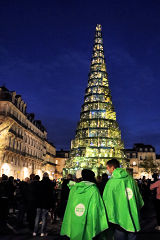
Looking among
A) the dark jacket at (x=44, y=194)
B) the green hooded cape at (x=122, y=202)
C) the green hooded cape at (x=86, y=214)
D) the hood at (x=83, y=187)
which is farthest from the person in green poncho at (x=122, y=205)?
the dark jacket at (x=44, y=194)

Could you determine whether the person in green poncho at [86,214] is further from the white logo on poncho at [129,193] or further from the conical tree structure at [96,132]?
the conical tree structure at [96,132]

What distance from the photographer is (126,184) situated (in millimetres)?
4148

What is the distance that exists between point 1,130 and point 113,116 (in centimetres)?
1380

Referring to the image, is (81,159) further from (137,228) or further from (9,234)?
(137,228)

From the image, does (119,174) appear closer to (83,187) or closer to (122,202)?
(122,202)

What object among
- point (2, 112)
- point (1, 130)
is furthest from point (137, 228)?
point (2, 112)

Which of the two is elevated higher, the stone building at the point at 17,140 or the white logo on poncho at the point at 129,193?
the stone building at the point at 17,140

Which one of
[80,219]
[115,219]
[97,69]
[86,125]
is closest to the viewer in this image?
[80,219]

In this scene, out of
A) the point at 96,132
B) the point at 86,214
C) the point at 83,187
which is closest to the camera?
the point at 86,214

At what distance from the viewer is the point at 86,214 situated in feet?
12.0

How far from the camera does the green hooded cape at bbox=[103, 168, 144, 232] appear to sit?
389 centimetres

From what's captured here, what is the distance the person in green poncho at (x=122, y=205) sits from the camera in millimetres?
3891

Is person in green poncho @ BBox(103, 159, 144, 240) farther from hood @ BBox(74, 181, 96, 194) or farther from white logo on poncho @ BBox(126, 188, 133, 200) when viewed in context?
hood @ BBox(74, 181, 96, 194)

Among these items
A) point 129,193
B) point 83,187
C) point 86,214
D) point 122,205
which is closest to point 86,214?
point 86,214
